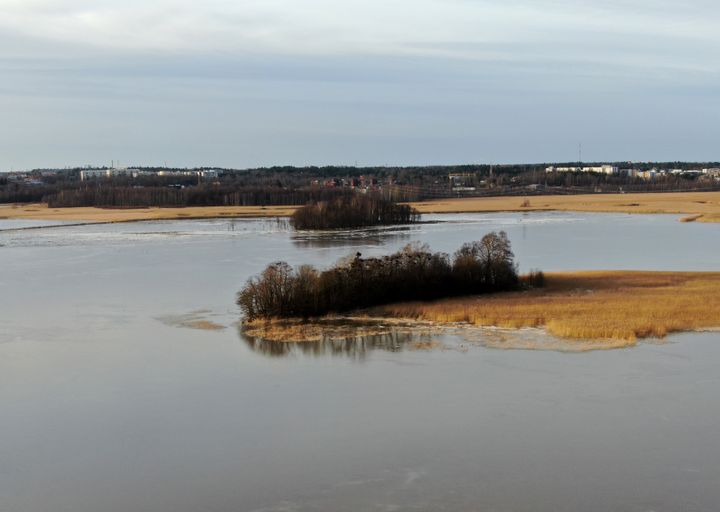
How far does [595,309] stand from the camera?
52.7 ft

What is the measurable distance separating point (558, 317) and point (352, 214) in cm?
2694

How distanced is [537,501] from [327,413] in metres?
3.10

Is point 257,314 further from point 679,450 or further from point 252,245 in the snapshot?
point 252,245

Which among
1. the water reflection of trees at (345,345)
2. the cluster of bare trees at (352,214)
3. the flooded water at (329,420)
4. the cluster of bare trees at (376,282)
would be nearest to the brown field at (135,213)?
the cluster of bare trees at (352,214)

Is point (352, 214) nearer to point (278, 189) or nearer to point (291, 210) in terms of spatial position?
point (291, 210)

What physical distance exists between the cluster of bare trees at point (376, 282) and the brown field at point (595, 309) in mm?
497

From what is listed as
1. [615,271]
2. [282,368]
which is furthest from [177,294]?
[615,271]

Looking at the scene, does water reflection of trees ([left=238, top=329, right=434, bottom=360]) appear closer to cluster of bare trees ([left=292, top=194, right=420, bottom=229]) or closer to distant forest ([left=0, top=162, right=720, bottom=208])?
cluster of bare trees ([left=292, top=194, right=420, bottom=229])

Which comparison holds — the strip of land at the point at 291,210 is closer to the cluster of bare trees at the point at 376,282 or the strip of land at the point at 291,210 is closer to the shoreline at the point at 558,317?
the cluster of bare trees at the point at 376,282

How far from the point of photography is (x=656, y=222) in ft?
134

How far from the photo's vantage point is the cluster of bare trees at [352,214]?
4003cm

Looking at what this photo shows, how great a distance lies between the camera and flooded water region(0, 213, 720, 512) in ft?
26.4

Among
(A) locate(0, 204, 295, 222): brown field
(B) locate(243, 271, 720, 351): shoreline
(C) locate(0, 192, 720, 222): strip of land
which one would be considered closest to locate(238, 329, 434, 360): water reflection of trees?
(B) locate(243, 271, 720, 351): shoreline

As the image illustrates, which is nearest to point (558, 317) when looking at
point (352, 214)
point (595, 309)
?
point (595, 309)
